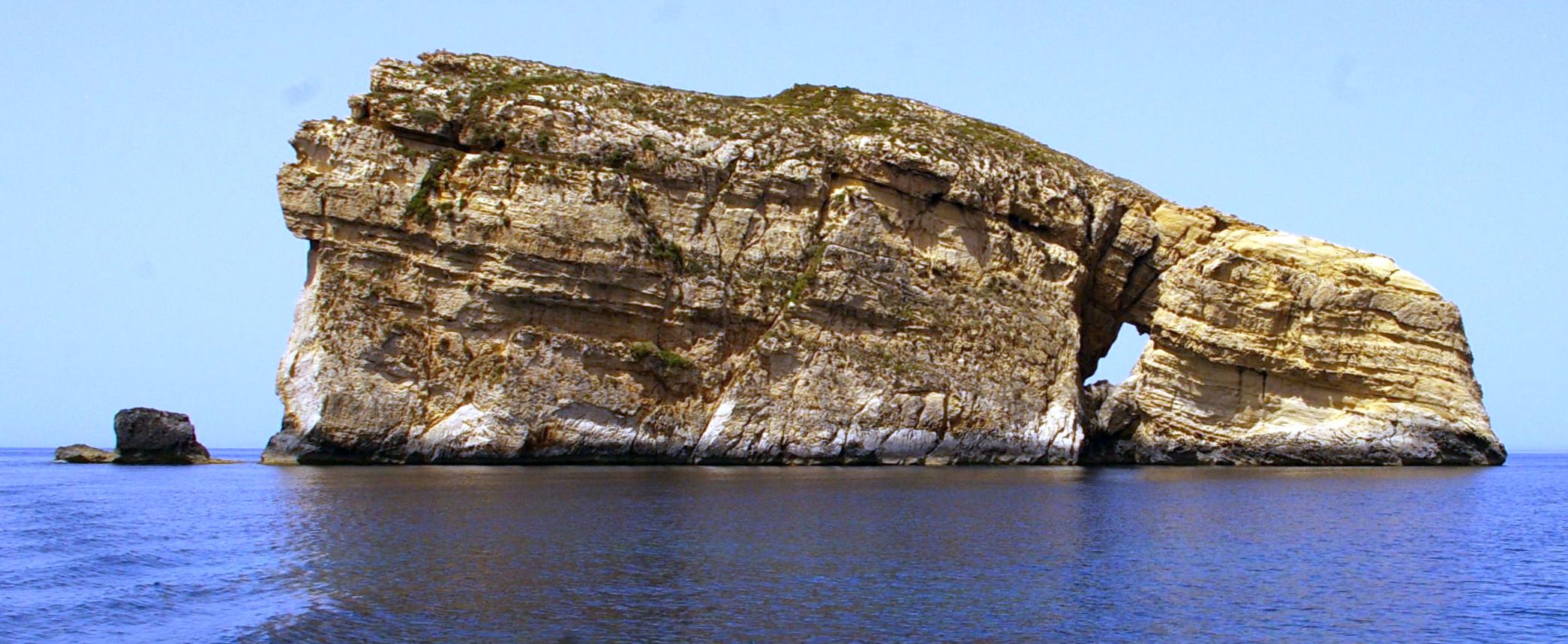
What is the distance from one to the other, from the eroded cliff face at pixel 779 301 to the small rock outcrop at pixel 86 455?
20.6m

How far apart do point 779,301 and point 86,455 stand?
136 ft

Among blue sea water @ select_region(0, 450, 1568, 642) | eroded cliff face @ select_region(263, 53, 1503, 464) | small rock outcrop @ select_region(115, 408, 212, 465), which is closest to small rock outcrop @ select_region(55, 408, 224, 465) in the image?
small rock outcrop @ select_region(115, 408, 212, 465)

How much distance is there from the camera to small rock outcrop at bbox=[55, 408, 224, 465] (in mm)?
67938

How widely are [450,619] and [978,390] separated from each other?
4586 cm

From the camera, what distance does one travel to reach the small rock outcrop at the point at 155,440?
67938mm

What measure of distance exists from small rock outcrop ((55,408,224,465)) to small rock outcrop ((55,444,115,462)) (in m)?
2.83

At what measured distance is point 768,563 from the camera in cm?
2914

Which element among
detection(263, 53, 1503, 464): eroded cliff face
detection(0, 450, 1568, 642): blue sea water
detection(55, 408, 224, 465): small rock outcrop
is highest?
detection(263, 53, 1503, 464): eroded cliff face

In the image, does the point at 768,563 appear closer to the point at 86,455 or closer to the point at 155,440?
the point at 155,440

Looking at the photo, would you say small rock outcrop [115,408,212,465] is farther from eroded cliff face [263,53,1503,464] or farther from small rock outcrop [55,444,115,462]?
eroded cliff face [263,53,1503,464]

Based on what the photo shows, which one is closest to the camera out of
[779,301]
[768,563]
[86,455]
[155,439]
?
[768,563]

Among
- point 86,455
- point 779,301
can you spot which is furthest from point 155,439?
point 779,301

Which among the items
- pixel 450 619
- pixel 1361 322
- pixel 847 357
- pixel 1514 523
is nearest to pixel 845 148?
pixel 847 357

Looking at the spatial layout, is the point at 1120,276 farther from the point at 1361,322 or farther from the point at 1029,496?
the point at 1029,496
